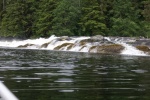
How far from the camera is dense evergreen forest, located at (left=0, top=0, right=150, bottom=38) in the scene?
65625 mm

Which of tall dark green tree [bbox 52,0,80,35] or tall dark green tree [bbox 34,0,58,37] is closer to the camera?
tall dark green tree [bbox 52,0,80,35]

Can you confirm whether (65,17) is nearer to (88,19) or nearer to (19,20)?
(88,19)

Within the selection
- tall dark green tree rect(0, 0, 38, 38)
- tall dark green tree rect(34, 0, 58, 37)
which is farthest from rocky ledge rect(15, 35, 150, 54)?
tall dark green tree rect(0, 0, 38, 38)

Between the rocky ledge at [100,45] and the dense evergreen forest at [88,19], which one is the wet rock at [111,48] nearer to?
the rocky ledge at [100,45]

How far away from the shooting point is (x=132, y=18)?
68438mm

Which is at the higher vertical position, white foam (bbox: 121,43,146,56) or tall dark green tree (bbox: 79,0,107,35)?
tall dark green tree (bbox: 79,0,107,35)

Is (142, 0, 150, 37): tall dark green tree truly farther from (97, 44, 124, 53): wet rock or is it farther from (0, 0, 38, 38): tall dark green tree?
(97, 44, 124, 53): wet rock

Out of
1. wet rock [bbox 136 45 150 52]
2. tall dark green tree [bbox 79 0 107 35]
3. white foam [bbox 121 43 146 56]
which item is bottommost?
white foam [bbox 121 43 146 56]

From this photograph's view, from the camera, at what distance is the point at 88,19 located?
68.1 meters

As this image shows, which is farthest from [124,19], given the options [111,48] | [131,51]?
[131,51]

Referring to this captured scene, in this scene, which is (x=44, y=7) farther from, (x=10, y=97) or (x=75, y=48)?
(x=10, y=97)

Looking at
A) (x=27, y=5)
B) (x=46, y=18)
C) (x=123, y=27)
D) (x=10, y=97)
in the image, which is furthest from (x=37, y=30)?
(x=10, y=97)

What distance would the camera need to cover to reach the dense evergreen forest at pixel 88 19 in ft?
215

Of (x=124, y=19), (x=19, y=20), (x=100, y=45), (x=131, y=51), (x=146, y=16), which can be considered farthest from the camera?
(x=19, y=20)
